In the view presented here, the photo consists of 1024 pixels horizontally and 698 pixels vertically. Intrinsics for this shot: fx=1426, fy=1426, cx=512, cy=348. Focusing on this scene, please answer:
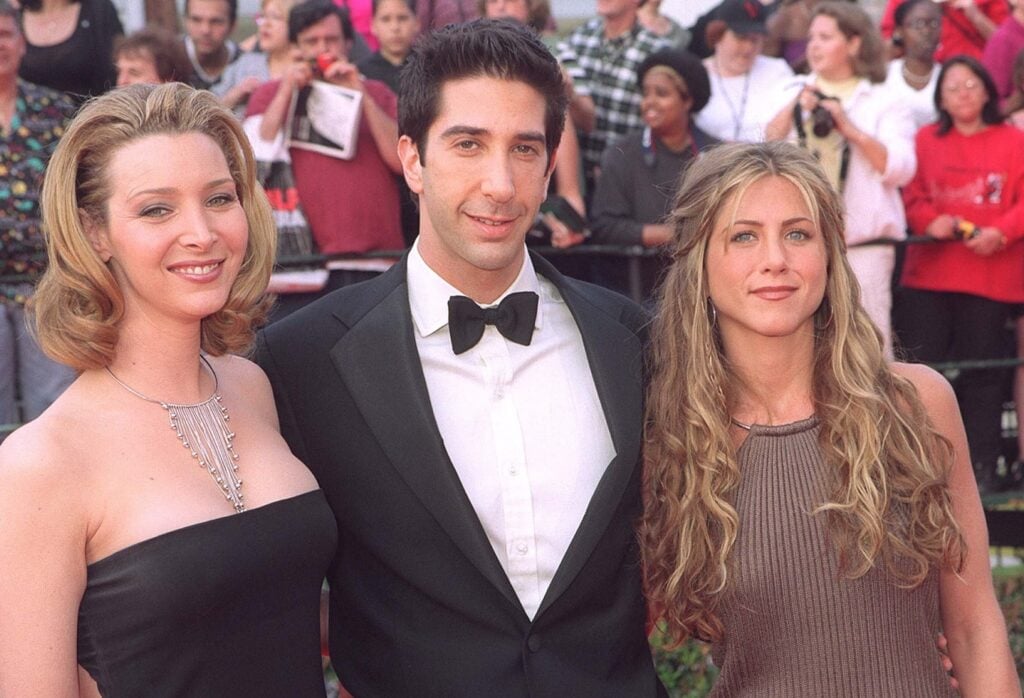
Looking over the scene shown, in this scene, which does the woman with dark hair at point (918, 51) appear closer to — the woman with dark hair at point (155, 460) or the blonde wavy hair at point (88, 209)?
the woman with dark hair at point (155, 460)

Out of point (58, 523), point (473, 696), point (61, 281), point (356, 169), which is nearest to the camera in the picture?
point (58, 523)

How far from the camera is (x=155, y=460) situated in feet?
10.4

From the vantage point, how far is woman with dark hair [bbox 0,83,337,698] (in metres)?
2.95

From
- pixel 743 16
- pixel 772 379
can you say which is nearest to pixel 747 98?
pixel 743 16

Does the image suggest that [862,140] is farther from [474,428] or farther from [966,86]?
[474,428]

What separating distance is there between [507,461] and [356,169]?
9.85ft

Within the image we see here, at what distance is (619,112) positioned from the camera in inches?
281

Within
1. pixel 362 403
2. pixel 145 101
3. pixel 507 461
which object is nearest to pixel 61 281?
pixel 145 101

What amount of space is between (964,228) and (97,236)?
4.58 meters

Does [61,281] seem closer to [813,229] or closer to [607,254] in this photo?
[813,229]

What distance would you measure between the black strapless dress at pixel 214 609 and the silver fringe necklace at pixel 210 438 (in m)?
0.10

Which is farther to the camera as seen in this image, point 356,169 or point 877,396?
point 356,169

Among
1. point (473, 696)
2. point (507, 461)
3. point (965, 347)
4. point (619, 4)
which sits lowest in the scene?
point (965, 347)

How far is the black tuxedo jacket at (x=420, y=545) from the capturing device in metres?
3.37
